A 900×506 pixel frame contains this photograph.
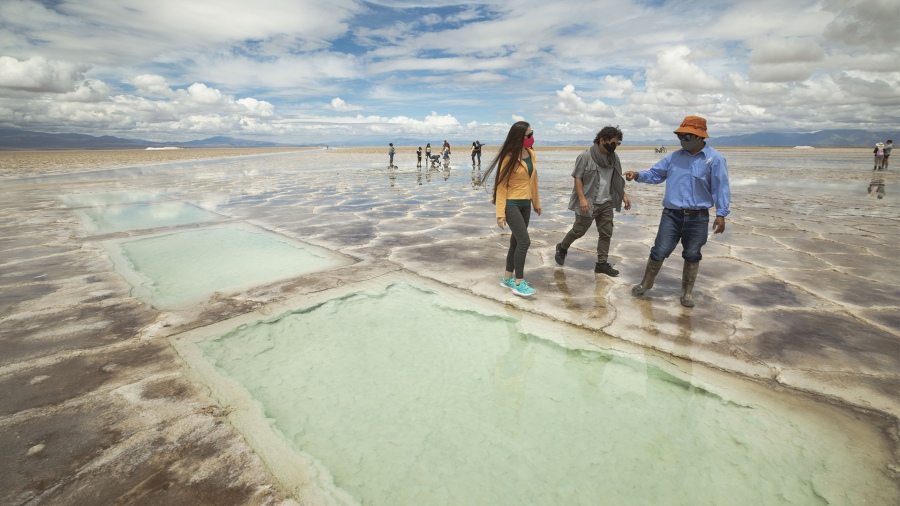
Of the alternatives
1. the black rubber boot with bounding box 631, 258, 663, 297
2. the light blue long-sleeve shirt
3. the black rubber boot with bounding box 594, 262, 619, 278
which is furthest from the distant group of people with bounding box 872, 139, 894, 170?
the black rubber boot with bounding box 631, 258, 663, 297

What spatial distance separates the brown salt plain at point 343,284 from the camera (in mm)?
1854

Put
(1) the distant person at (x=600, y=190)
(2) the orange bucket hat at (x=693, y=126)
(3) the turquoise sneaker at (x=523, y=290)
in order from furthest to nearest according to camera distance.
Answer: (1) the distant person at (x=600, y=190)
(3) the turquoise sneaker at (x=523, y=290)
(2) the orange bucket hat at (x=693, y=126)

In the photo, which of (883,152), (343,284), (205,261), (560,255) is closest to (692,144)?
(560,255)

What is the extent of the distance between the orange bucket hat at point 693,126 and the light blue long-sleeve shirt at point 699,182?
188mm

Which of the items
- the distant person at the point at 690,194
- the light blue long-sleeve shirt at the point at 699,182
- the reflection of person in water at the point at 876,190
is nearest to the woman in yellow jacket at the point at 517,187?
the distant person at the point at 690,194

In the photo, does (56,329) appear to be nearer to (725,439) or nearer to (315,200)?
(725,439)

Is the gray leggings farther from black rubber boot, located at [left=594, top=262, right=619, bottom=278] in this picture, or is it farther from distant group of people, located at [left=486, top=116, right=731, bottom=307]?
black rubber boot, located at [left=594, top=262, right=619, bottom=278]

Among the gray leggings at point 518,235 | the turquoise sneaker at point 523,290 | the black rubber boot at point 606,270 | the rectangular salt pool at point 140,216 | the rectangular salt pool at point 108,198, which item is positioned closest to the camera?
the gray leggings at point 518,235

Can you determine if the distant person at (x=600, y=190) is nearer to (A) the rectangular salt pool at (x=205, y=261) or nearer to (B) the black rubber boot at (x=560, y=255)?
(B) the black rubber boot at (x=560, y=255)

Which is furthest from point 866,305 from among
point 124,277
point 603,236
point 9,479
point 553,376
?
point 124,277

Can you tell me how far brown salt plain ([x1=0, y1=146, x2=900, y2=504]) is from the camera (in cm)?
185

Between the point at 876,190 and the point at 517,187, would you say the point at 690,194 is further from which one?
the point at 876,190

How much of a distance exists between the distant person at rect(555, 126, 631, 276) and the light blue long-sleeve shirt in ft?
2.50

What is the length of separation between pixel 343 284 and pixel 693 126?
3509mm
